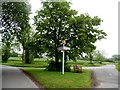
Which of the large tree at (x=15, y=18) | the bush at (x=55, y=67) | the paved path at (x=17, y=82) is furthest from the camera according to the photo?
the bush at (x=55, y=67)

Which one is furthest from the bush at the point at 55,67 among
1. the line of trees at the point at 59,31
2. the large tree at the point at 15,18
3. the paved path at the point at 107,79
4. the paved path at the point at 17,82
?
the paved path at the point at 17,82

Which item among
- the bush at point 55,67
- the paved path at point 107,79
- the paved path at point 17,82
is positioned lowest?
the paved path at point 107,79

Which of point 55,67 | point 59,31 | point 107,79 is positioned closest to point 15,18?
point 59,31

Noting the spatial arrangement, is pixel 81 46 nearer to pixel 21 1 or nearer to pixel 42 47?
pixel 42 47

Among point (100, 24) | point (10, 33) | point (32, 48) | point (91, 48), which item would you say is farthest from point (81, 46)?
point (10, 33)

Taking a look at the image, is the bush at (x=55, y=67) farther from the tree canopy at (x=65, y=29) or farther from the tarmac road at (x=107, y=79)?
the tarmac road at (x=107, y=79)

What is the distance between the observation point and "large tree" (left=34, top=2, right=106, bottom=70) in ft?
84.3

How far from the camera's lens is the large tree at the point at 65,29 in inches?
1012

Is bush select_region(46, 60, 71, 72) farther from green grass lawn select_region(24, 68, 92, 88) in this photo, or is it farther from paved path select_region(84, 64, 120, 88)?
green grass lawn select_region(24, 68, 92, 88)

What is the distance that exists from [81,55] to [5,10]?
9.06 meters

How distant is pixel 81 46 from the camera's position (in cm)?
2617

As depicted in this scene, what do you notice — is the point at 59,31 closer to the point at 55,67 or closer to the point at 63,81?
the point at 55,67

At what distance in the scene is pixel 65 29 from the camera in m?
26.2

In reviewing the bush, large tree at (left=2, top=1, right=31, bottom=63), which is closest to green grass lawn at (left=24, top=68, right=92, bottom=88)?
large tree at (left=2, top=1, right=31, bottom=63)
